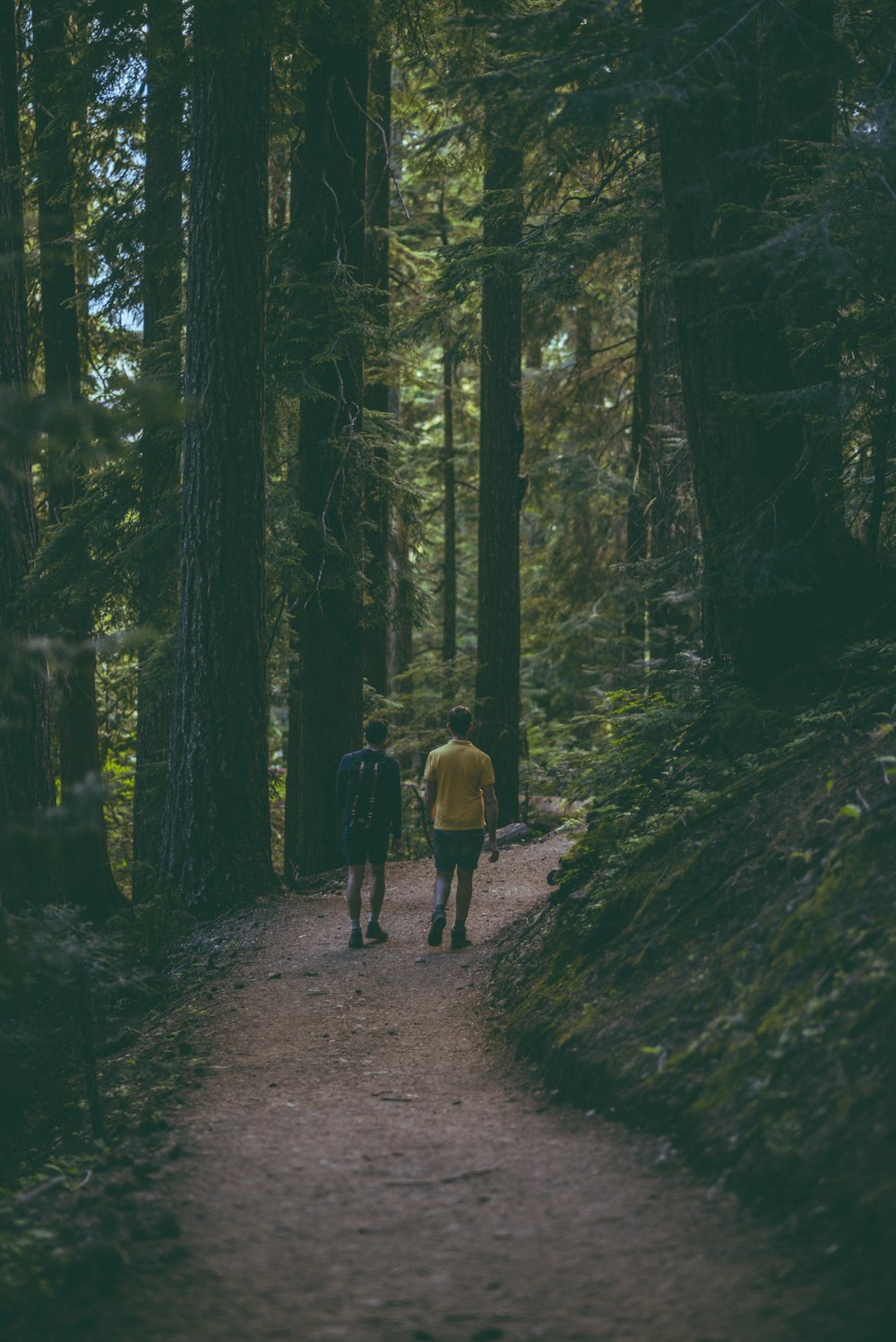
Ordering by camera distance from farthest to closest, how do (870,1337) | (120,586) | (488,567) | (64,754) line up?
(488,567)
(64,754)
(120,586)
(870,1337)

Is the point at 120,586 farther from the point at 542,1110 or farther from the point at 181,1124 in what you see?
the point at 542,1110

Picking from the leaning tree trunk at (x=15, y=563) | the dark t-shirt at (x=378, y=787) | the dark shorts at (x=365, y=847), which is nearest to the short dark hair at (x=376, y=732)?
the dark t-shirt at (x=378, y=787)

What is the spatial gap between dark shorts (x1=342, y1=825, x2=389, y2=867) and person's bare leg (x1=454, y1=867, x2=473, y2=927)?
74cm

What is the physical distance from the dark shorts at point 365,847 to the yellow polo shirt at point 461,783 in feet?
1.93

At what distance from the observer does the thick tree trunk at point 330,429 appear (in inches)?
507

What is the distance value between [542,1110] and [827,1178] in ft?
7.19

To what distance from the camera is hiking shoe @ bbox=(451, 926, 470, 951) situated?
9844 millimetres

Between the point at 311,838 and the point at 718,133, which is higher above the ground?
the point at 718,133

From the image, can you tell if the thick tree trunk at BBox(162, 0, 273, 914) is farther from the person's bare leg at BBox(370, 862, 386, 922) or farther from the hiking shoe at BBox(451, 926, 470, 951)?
the hiking shoe at BBox(451, 926, 470, 951)

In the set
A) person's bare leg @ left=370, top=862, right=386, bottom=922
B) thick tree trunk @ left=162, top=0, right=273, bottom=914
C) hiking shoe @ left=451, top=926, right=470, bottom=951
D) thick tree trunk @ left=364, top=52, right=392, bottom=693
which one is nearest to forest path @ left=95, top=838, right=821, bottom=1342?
hiking shoe @ left=451, top=926, right=470, bottom=951

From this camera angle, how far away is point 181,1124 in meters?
5.89

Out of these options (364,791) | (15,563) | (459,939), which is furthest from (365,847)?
(15,563)

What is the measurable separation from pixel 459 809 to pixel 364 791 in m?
0.87

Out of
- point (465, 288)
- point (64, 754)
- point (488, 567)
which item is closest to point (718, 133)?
point (465, 288)
